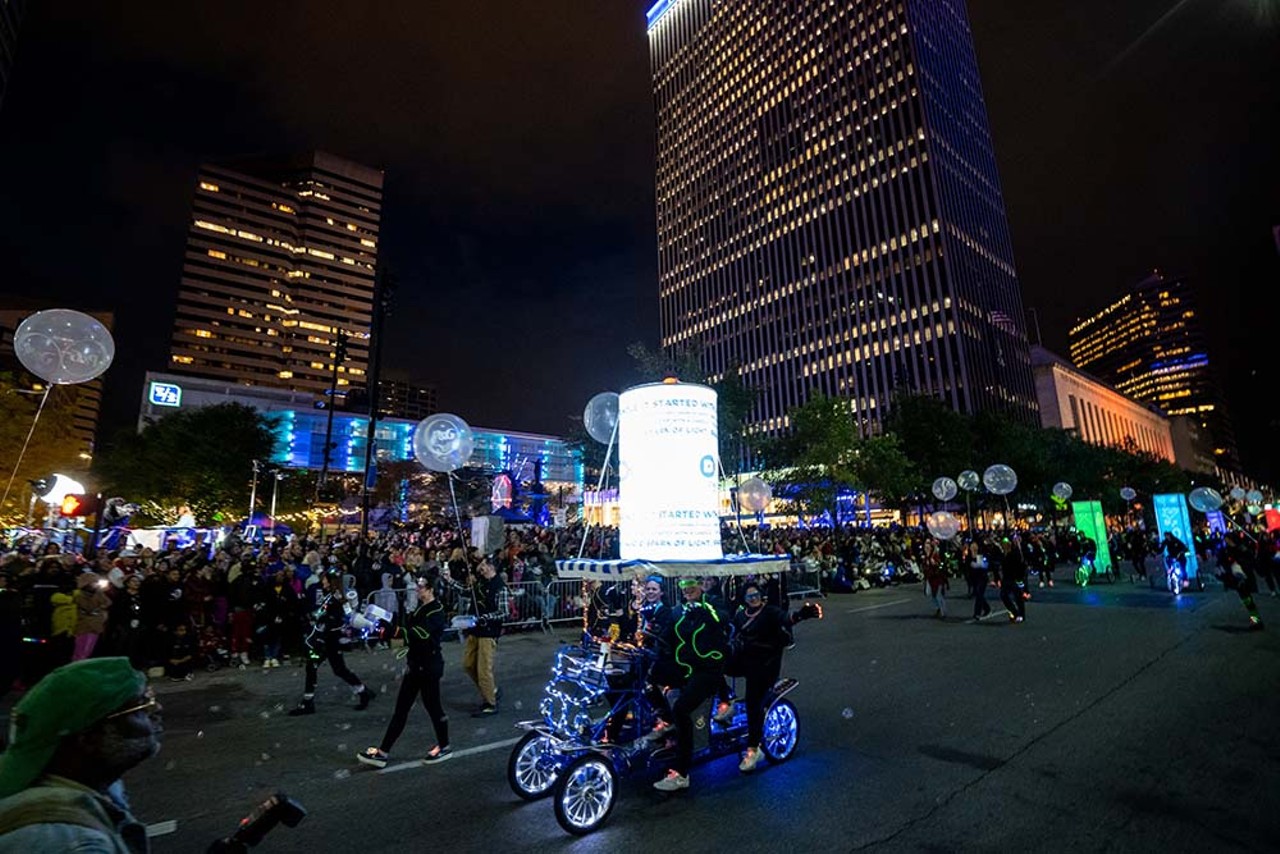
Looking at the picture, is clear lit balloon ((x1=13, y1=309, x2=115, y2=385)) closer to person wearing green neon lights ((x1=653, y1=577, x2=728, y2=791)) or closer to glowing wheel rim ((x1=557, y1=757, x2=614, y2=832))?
glowing wheel rim ((x1=557, y1=757, x2=614, y2=832))

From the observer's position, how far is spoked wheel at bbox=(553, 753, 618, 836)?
4.99 metres

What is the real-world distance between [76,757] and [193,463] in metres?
51.2

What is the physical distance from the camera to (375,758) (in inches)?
259

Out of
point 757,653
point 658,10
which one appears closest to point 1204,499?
point 757,653

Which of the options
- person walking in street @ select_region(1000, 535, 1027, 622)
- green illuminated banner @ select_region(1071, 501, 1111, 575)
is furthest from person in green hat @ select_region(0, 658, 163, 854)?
green illuminated banner @ select_region(1071, 501, 1111, 575)

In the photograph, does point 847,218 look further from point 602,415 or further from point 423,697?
point 423,697

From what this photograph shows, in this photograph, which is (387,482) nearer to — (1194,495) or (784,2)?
(1194,495)

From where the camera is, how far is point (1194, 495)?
73.3 feet

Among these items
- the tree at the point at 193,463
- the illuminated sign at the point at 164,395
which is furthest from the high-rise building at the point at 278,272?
the tree at the point at 193,463

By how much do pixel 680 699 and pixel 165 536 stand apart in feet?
115

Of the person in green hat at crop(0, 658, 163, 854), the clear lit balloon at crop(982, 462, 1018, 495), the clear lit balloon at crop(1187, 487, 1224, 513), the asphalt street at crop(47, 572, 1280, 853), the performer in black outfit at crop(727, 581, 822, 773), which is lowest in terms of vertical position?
the asphalt street at crop(47, 572, 1280, 853)

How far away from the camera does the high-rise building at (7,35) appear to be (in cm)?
7494

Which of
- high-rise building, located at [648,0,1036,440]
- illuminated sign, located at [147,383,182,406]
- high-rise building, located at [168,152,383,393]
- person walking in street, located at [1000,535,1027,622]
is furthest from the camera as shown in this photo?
high-rise building, located at [168,152,383,393]

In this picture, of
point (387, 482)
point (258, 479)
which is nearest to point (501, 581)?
point (258, 479)
